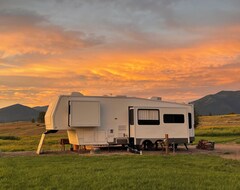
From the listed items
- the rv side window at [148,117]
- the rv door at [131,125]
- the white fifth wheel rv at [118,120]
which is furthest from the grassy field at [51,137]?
the rv side window at [148,117]

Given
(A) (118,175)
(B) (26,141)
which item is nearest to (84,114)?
(A) (118,175)

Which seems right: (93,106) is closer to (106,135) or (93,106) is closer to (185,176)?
(106,135)

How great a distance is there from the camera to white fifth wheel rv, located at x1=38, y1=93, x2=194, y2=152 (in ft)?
70.9

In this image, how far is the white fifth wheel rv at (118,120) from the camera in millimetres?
21625

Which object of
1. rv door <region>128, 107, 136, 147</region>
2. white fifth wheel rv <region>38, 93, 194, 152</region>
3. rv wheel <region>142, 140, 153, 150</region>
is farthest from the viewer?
rv wheel <region>142, 140, 153, 150</region>

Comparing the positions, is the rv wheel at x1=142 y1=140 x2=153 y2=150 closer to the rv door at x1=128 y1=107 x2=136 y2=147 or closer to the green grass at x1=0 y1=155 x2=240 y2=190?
the rv door at x1=128 y1=107 x2=136 y2=147

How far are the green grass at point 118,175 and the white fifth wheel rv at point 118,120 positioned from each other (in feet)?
18.6

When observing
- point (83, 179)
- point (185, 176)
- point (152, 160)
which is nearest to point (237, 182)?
point (185, 176)

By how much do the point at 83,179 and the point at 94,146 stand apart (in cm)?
1162

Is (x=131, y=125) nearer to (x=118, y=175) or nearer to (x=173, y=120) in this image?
(x=173, y=120)

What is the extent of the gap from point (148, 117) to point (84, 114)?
4.03 meters

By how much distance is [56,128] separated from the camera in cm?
2147

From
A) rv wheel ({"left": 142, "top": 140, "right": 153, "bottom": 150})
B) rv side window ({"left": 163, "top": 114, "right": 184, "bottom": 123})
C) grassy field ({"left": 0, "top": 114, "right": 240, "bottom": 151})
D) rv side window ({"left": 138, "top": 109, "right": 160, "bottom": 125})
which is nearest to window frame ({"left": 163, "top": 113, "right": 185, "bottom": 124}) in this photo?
rv side window ({"left": 163, "top": 114, "right": 184, "bottom": 123})

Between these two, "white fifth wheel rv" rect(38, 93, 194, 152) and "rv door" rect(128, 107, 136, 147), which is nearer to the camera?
"white fifth wheel rv" rect(38, 93, 194, 152)
